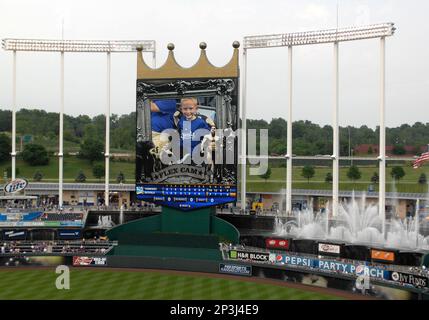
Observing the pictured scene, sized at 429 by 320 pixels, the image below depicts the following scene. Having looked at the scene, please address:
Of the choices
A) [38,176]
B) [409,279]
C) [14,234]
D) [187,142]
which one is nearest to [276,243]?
[187,142]

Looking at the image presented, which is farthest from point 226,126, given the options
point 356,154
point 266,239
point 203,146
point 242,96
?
point 356,154

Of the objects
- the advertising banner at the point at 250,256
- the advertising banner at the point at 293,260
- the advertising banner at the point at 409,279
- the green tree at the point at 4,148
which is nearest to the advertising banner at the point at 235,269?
the advertising banner at the point at 250,256

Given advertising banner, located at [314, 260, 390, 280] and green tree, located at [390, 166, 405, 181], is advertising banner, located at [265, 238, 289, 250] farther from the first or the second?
green tree, located at [390, 166, 405, 181]

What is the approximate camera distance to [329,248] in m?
31.9

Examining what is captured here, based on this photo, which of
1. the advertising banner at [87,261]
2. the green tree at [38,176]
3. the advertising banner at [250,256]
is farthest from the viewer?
the green tree at [38,176]

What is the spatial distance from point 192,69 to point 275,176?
50676 millimetres

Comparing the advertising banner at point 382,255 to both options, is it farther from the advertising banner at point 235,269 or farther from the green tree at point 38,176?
the green tree at point 38,176

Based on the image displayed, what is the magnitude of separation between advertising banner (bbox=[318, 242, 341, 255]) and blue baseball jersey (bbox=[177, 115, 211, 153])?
469 inches

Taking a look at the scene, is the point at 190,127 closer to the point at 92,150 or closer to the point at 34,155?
the point at 92,150

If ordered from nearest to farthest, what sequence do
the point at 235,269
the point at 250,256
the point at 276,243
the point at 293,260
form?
1. the point at 293,260
2. the point at 235,269
3. the point at 250,256
4. the point at 276,243

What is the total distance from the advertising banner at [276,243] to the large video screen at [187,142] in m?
4.23

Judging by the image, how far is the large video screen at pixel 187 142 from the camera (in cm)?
3547

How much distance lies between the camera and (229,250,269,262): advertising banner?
3097 cm

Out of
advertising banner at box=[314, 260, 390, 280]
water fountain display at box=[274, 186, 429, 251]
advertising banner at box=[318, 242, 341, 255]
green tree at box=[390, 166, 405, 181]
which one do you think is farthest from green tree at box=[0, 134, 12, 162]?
advertising banner at box=[314, 260, 390, 280]
